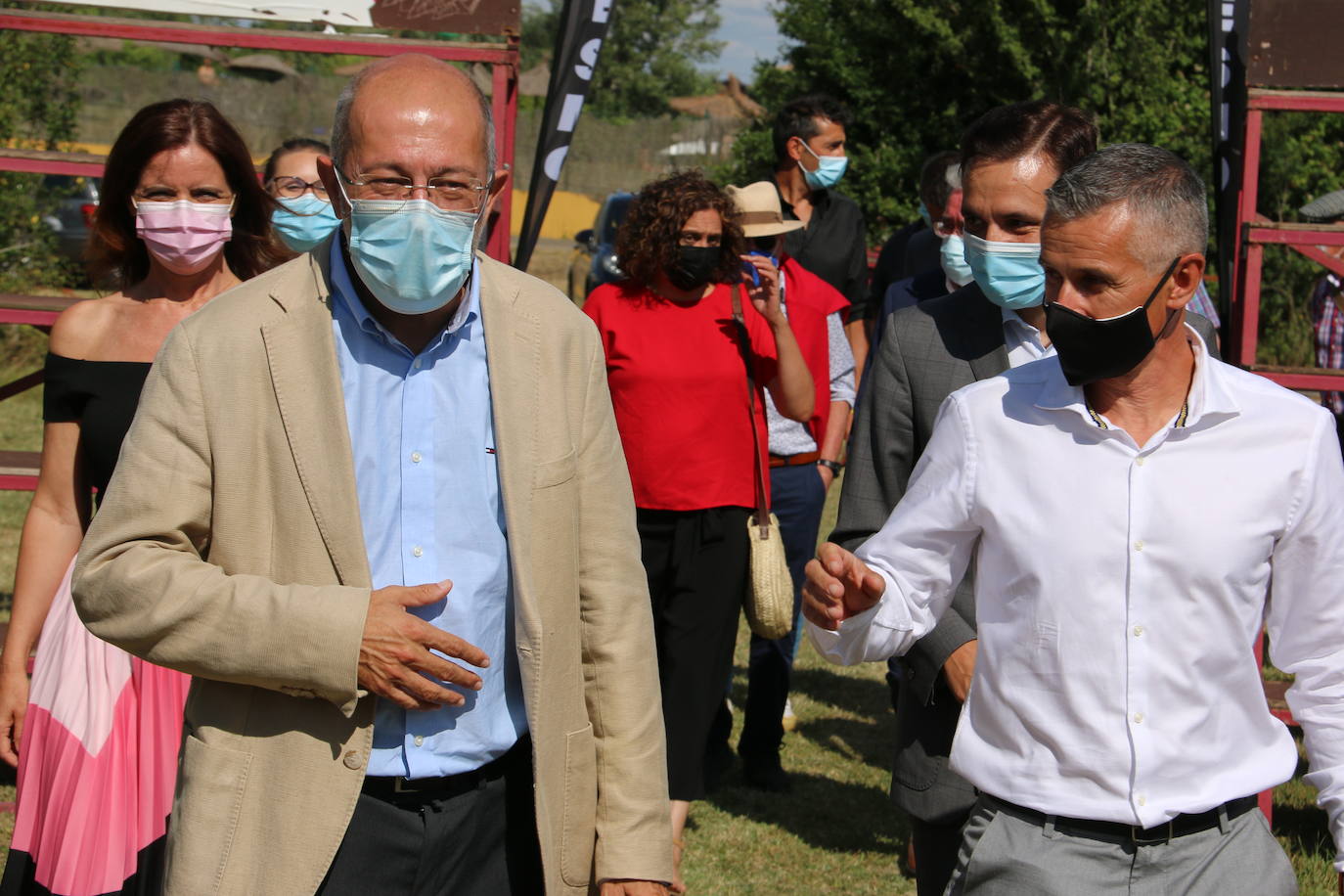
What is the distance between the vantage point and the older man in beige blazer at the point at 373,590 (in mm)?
2230

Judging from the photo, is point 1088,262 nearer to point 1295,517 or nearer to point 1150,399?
point 1150,399

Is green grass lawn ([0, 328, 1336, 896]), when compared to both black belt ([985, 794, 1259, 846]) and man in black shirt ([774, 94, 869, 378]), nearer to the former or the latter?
man in black shirt ([774, 94, 869, 378])

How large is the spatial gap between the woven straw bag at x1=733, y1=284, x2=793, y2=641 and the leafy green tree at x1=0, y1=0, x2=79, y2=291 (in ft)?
37.2

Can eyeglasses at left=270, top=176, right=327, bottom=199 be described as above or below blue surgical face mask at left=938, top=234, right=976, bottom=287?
above

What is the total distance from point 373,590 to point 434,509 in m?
0.18

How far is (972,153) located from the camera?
3.33 meters

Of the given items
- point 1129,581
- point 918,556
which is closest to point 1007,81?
point 918,556

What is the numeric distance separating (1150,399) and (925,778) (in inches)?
40.2

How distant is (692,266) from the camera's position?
5141mm

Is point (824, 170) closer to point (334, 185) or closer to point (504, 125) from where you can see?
point (504, 125)

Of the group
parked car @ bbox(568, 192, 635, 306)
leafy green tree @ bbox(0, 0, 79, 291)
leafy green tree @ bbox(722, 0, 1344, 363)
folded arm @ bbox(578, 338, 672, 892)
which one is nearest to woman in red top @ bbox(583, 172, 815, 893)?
folded arm @ bbox(578, 338, 672, 892)

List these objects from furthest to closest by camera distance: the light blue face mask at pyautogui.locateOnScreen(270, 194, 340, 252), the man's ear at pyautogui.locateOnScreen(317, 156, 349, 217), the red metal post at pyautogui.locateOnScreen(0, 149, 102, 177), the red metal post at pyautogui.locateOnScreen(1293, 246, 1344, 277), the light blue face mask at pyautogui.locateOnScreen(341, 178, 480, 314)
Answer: the red metal post at pyautogui.locateOnScreen(1293, 246, 1344, 277), the red metal post at pyautogui.locateOnScreen(0, 149, 102, 177), the light blue face mask at pyautogui.locateOnScreen(270, 194, 340, 252), the man's ear at pyautogui.locateOnScreen(317, 156, 349, 217), the light blue face mask at pyautogui.locateOnScreen(341, 178, 480, 314)

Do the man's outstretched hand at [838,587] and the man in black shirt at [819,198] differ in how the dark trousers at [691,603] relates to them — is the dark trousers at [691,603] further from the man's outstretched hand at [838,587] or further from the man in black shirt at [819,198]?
the man's outstretched hand at [838,587]

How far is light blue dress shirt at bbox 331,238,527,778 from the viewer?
7.79 feet
